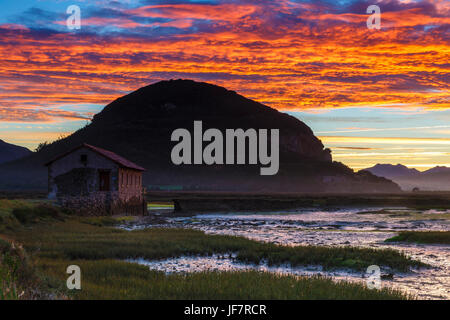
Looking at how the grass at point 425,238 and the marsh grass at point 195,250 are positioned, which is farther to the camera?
the grass at point 425,238

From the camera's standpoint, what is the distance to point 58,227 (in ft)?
127

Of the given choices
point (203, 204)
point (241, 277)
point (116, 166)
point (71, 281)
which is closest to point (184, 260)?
point (241, 277)

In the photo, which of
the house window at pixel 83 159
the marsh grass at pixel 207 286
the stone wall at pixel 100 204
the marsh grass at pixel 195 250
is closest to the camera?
the marsh grass at pixel 207 286

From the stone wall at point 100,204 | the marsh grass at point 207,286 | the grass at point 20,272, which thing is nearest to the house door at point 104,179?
the stone wall at point 100,204

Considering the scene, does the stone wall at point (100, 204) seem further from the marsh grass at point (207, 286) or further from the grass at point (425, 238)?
the marsh grass at point (207, 286)

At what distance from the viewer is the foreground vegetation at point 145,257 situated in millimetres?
15913

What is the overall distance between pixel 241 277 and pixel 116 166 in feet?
145

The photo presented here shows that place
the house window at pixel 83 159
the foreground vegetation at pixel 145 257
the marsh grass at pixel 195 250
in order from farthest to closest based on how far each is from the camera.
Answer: the house window at pixel 83 159 → the marsh grass at pixel 195 250 → the foreground vegetation at pixel 145 257

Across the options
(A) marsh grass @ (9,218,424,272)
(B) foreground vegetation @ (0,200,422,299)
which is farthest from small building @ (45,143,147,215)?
(A) marsh grass @ (9,218,424,272)

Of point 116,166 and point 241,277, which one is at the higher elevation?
point 116,166

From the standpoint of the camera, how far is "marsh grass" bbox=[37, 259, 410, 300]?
1605 centimetres
